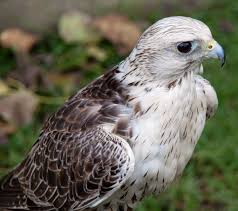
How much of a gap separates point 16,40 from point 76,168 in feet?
9.14

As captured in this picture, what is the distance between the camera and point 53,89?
19.5ft

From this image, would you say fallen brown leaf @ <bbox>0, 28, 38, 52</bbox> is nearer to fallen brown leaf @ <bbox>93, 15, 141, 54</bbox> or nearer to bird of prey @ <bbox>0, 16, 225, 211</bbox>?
fallen brown leaf @ <bbox>93, 15, 141, 54</bbox>

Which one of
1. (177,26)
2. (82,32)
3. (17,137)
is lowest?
(17,137)

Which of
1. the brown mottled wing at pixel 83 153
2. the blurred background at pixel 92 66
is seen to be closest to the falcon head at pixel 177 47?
the brown mottled wing at pixel 83 153

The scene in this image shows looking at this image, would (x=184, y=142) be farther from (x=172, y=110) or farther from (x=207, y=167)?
(x=207, y=167)

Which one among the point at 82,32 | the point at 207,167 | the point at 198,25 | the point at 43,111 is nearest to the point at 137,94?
the point at 198,25

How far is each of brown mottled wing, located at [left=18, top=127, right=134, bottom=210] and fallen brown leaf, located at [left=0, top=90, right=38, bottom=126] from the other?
4.93 ft

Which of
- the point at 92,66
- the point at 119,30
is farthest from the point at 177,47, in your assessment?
the point at 119,30

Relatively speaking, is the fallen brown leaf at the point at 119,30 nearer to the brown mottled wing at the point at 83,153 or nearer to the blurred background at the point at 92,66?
the blurred background at the point at 92,66

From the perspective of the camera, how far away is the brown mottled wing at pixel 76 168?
11.8ft

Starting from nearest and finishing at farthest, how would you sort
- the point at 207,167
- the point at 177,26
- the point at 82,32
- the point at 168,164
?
the point at 177,26, the point at 168,164, the point at 207,167, the point at 82,32

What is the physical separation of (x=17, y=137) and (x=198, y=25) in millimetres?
2372

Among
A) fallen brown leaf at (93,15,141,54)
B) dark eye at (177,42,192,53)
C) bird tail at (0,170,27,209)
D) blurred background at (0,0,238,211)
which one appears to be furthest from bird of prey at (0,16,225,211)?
fallen brown leaf at (93,15,141,54)

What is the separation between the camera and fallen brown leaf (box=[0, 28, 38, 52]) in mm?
6332
